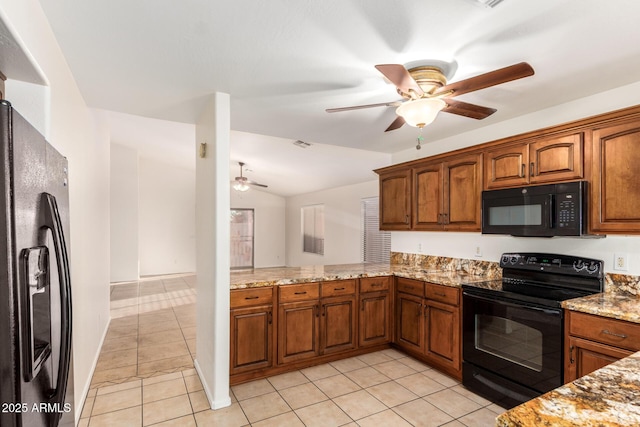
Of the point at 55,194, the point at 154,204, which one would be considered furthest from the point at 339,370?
the point at 154,204

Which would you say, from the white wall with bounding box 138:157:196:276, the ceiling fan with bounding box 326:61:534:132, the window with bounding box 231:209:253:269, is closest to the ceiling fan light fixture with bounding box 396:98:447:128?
the ceiling fan with bounding box 326:61:534:132

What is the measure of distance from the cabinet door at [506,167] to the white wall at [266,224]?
27.6 ft

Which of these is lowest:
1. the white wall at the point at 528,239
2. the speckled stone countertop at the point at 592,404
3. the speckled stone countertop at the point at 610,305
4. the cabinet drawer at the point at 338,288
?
the cabinet drawer at the point at 338,288

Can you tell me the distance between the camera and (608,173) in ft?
7.16

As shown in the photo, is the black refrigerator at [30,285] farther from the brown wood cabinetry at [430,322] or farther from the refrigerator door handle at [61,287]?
the brown wood cabinetry at [430,322]

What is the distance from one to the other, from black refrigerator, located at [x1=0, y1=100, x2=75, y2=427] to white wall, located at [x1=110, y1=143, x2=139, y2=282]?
7037 millimetres

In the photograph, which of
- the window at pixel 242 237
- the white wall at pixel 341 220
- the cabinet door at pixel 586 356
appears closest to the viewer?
the cabinet door at pixel 586 356

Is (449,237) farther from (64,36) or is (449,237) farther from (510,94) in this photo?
(64,36)

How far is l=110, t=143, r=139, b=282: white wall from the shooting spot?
290 inches

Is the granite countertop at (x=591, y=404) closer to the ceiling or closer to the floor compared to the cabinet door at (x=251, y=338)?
closer to the ceiling

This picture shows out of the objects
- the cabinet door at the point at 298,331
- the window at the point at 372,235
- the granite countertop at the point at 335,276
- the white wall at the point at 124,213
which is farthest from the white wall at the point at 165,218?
the cabinet door at the point at 298,331

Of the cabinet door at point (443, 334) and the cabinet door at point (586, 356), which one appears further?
the cabinet door at point (443, 334)

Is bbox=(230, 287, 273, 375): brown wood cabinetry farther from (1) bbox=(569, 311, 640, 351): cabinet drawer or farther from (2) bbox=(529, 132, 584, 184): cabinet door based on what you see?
(2) bbox=(529, 132, 584, 184): cabinet door

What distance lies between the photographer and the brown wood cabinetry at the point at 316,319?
3008 millimetres
